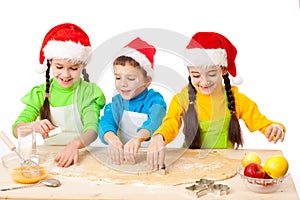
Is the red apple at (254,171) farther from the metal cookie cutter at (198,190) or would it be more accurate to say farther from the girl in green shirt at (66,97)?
the girl in green shirt at (66,97)

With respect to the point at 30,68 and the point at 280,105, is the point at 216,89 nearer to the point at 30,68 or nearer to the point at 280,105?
the point at 280,105

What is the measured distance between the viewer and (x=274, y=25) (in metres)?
2.90

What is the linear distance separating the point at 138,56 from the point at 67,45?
330mm

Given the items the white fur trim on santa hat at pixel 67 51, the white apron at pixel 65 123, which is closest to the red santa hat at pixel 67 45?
the white fur trim on santa hat at pixel 67 51

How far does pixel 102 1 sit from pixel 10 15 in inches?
19.6

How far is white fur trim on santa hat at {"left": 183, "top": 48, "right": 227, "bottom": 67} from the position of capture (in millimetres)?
2072

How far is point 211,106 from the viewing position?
7.20 ft

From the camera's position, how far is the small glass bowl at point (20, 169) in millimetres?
1814

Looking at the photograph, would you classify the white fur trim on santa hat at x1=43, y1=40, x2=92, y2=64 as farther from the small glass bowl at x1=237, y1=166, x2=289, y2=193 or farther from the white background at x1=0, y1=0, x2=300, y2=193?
the small glass bowl at x1=237, y1=166, x2=289, y2=193

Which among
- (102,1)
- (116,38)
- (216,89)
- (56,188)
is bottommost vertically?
(56,188)

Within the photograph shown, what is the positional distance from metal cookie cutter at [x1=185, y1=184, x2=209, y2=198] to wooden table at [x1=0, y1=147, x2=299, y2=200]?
0.01m

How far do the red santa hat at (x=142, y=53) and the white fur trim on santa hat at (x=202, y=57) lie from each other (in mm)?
123

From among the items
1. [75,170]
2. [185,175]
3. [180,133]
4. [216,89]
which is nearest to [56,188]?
[75,170]

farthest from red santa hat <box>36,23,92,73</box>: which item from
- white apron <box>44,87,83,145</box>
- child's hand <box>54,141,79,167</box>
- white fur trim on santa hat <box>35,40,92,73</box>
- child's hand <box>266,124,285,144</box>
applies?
child's hand <box>266,124,285,144</box>
